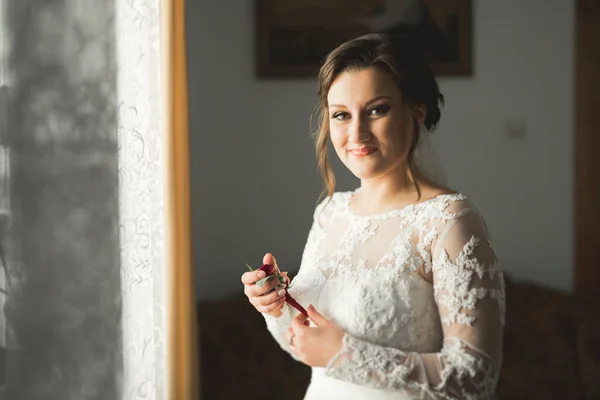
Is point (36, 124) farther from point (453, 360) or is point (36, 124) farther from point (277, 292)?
point (453, 360)

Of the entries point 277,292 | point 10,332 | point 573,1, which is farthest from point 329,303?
point 573,1

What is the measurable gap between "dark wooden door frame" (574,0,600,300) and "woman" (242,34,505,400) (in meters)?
1.90

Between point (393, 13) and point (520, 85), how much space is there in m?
0.72

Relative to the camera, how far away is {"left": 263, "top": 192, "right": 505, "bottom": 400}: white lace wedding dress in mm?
1239

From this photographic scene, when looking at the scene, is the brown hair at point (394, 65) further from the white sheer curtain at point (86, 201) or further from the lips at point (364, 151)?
the white sheer curtain at point (86, 201)

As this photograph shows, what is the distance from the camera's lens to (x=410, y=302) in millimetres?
1351

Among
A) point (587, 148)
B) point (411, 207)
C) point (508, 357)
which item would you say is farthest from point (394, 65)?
point (587, 148)

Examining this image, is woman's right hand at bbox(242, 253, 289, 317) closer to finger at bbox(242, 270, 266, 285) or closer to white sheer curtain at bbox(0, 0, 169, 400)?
finger at bbox(242, 270, 266, 285)

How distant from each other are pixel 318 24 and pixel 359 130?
1.68 meters

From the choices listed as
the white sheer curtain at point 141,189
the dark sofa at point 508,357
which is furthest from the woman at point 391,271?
the dark sofa at point 508,357

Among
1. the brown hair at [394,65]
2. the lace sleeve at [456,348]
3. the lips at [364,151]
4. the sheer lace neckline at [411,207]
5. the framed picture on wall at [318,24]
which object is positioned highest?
the framed picture on wall at [318,24]

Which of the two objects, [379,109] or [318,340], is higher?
[379,109]

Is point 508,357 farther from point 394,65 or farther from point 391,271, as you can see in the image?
point 394,65

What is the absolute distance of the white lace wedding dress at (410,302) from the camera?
1239mm
